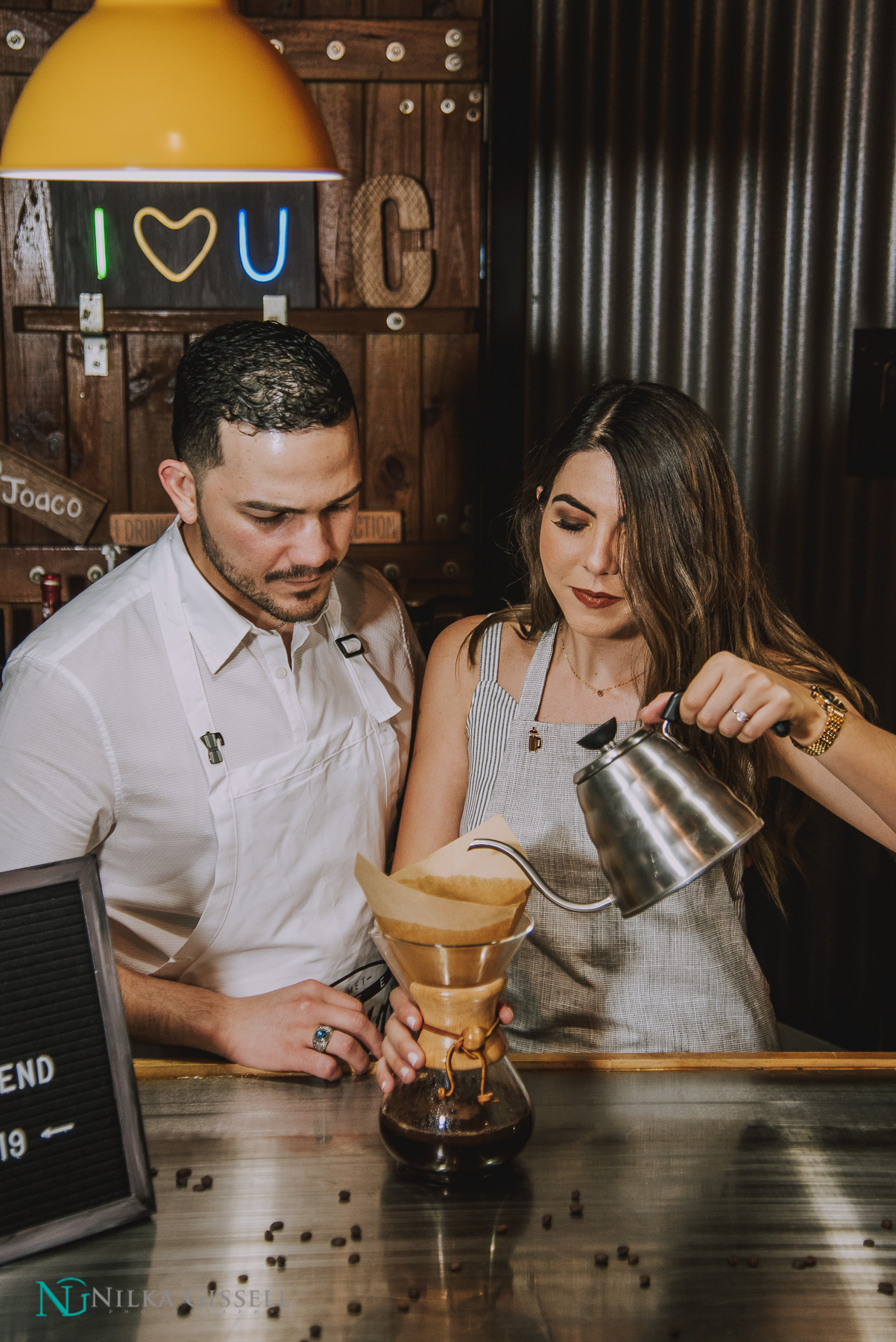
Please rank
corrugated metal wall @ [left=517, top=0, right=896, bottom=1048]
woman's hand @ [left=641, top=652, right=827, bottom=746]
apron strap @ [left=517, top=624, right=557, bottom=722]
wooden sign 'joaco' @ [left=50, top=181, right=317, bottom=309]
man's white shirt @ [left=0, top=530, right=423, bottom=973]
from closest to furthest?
woman's hand @ [left=641, top=652, right=827, bottom=746] → man's white shirt @ [left=0, top=530, right=423, bottom=973] → apron strap @ [left=517, top=624, right=557, bottom=722] → corrugated metal wall @ [left=517, top=0, right=896, bottom=1048] → wooden sign 'joaco' @ [left=50, top=181, right=317, bottom=309]

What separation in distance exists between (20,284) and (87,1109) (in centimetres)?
246

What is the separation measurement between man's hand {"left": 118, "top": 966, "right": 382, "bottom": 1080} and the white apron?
0.15 m

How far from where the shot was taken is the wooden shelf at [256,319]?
291 cm

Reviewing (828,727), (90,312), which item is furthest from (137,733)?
(90,312)

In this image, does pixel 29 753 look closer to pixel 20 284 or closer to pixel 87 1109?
pixel 87 1109

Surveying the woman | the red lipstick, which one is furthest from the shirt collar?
the red lipstick

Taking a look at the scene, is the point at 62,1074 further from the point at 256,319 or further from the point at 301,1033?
the point at 256,319

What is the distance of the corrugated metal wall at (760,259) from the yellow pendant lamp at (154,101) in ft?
4.74

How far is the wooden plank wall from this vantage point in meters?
2.81

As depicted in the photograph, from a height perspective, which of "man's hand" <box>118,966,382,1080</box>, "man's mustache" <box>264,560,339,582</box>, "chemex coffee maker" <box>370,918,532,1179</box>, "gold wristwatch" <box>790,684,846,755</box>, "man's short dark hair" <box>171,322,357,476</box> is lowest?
"man's hand" <box>118,966,382,1080</box>

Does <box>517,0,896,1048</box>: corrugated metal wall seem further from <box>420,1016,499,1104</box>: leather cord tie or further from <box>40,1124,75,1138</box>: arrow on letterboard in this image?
<box>40,1124,75,1138</box>: arrow on letterboard

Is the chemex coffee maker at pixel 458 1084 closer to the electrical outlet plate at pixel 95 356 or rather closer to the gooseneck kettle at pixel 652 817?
the gooseneck kettle at pixel 652 817

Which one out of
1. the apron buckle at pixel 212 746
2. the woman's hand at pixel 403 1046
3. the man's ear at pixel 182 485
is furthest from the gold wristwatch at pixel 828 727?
the man's ear at pixel 182 485

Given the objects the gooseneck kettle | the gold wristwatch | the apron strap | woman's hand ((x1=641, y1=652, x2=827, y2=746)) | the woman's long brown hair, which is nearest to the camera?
the gooseneck kettle
